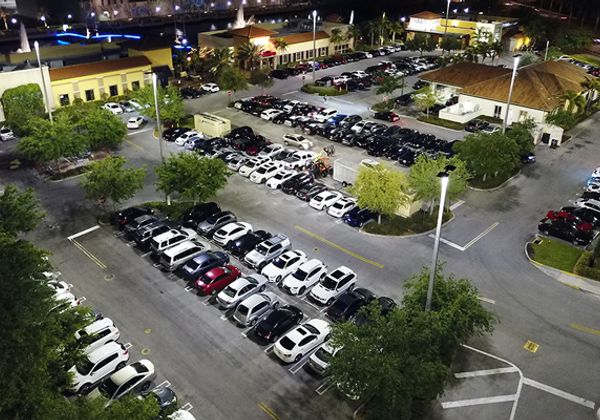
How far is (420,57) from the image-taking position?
3607 inches

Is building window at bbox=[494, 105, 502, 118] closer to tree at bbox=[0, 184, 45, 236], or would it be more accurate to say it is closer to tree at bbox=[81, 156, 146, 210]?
tree at bbox=[81, 156, 146, 210]

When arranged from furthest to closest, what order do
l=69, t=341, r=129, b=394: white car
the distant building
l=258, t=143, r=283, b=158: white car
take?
the distant building < l=258, t=143, r=283, b=158: white car < l=69, t=341, r=129, b=394: white car

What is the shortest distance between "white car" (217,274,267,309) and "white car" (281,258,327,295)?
160cm

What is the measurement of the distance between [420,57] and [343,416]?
262 feet

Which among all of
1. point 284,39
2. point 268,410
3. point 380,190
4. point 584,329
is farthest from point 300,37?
point 268,410

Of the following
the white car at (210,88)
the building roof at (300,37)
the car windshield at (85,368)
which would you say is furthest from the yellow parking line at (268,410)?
the building roof at (300,37)

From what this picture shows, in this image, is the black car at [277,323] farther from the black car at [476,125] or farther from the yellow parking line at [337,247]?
the black car at [476,125]

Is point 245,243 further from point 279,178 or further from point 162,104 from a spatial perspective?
point 162,104

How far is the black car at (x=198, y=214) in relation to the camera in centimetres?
3806

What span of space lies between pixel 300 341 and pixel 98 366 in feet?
32.5

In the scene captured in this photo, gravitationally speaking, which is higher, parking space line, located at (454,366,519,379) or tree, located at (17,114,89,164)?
tree, located at (17,114,89,164)

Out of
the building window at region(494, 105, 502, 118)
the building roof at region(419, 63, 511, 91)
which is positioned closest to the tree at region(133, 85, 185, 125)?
the building roof at region(419, 63, 511, 91)

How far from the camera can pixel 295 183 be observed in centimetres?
4356

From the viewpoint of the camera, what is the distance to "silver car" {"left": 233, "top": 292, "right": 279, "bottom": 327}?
28516mm
